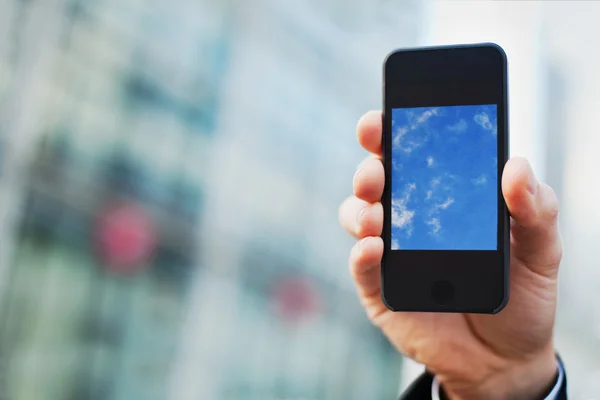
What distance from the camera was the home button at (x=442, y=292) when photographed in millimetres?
543

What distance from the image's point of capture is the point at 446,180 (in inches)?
21.9

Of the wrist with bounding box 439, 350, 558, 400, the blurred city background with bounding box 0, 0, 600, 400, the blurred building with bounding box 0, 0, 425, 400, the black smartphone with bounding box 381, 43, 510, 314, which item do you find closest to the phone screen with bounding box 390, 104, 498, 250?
the black smartphone with bounding box 381, 43, 510, 314

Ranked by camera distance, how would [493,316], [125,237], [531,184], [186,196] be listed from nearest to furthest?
1. [531,184]
2. [493,316]
3. [125,237]
4. [186,196]

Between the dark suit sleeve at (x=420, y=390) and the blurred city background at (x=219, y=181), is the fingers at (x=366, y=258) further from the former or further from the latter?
the blurred city background at (x=219, y=181)

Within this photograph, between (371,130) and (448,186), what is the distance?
0.10m

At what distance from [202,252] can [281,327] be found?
1.10 ft

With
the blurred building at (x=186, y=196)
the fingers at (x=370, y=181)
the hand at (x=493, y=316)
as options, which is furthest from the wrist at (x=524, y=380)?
the blurred building at (x=186, y=196)

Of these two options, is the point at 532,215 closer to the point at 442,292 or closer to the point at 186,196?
the point at 442,292

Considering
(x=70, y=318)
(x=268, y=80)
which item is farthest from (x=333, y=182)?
(x=70, y=318)

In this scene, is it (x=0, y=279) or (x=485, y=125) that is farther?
(x=0, y=279)

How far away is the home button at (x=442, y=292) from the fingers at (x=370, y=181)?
10 centimetres

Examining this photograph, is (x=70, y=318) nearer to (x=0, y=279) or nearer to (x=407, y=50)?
(x=0, y=279)

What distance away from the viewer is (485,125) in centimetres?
56

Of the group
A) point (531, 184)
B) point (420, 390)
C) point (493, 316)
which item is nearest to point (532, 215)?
point (531, 184)
